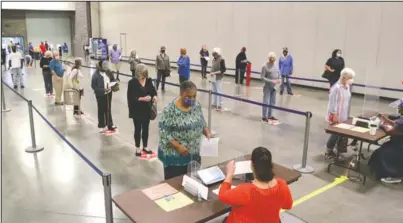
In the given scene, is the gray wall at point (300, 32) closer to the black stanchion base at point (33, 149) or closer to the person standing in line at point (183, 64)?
the person standing in line at point (183, 64)

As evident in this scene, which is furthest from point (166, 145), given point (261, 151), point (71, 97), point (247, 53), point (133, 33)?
point (133, 33)

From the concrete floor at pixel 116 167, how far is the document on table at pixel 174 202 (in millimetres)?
1555

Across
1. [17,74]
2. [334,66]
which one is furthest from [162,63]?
[17,74]

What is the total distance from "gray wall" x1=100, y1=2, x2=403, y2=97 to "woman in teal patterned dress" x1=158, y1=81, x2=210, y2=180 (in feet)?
31.9

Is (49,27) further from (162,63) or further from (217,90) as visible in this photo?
(217,90)

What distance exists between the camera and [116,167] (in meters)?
5.64

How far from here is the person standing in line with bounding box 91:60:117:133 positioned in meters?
6.90

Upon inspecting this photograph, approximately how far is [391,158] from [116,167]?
413 centimetres

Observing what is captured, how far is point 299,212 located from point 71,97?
20.8 ft

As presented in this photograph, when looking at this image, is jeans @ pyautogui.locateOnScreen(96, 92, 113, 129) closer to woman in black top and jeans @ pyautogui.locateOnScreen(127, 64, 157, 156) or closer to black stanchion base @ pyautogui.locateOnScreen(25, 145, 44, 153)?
black stanchion base @ pyautogui.locateOnScreen(25, 145, 44, 153)

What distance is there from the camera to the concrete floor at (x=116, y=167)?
4297mm

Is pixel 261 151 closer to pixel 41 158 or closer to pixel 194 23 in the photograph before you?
pixel 41 158

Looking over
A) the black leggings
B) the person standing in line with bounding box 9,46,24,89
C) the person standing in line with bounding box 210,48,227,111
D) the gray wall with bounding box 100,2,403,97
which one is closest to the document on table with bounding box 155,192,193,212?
the black leggings

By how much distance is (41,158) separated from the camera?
6070 mm
